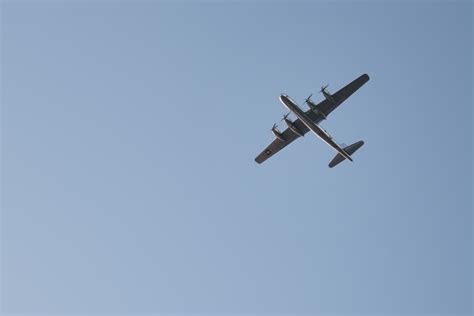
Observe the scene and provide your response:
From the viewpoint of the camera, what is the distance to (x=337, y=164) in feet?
180

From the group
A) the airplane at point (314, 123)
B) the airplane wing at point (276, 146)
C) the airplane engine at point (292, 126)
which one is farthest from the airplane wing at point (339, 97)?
the airplane wing at point (276, 146)

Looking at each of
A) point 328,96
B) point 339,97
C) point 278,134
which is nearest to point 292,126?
point 278,134

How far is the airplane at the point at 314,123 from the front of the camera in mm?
51062

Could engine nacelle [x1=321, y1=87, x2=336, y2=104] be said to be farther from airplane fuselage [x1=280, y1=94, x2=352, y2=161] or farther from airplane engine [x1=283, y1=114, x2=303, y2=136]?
airplane engine [x1=283, y1=114, x2=303, y2=136]

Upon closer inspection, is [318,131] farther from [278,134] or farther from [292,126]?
[278,134]

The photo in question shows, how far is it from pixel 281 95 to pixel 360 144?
10278mm

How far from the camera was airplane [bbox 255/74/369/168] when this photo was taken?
51062 millimetres

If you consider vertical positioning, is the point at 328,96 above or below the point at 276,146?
above

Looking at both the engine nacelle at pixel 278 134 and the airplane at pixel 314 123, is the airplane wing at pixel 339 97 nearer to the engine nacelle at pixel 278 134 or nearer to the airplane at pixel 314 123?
the airplane at pixel 314 123

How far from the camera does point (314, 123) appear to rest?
51438 mm

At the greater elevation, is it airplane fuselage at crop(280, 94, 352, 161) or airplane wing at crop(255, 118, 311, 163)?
airplane wing at crop(255, 118, 311, 163)

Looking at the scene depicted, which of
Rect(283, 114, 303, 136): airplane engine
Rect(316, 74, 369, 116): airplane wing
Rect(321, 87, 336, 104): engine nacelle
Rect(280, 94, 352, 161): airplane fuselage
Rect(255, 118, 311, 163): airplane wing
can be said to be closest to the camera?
Rect(280, 94, 352, 161): airplane fuselage

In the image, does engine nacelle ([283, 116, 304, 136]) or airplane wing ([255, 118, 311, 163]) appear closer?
engine nacelle ([283, 116, 304, 136])

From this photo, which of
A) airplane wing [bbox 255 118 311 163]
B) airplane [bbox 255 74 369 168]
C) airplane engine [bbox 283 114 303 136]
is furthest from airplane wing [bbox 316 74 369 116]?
airplane wing [bbox 255 118 311 163]
